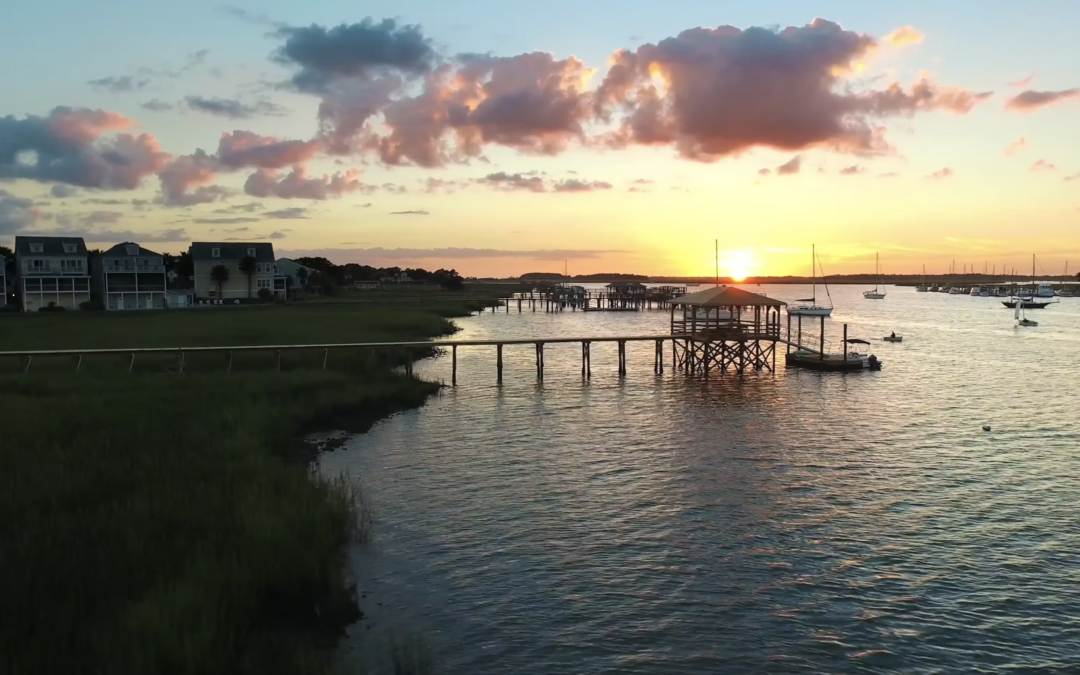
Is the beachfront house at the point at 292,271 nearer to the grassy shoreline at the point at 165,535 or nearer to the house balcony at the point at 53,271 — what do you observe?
the house balcony at the point at 53,271

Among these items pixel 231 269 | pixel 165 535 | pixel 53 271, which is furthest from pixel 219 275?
pixel 165 535

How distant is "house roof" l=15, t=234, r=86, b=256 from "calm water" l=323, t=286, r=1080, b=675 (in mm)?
69167

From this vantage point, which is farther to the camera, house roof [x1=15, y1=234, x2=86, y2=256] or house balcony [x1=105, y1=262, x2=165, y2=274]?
house balcony [x1=105, y1=262, x2=165, y2=274]

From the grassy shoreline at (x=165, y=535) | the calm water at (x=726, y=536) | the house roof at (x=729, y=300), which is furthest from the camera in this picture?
the house roof at (x=729, y=300)

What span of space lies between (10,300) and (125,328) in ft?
152

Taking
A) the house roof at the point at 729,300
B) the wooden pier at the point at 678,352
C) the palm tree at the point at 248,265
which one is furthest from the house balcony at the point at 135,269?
the house roof at the point at 729,300

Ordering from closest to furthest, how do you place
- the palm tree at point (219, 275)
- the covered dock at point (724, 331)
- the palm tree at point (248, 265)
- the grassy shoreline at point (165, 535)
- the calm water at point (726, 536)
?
the grassy shoreline at point (165, 535) < the calm water at point (726, 536) < the covered dock at point (724, 331) < the palm tree at point (219, 275) < the palm tree at point (248, 265)

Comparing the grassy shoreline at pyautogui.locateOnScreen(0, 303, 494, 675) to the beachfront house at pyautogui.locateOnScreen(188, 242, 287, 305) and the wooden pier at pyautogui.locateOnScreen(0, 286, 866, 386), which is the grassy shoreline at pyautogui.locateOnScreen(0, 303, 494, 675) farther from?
the beachfront house at pyautogui.locateOnScreen(188, 242, 287, 305)

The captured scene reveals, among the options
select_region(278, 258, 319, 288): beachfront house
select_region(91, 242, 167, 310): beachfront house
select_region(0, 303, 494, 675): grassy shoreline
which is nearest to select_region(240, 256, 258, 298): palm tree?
select_region(91, 242, 167, 310): beachfront house

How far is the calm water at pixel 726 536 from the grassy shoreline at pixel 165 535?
1577 millimetres

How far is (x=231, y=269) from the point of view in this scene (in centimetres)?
9975

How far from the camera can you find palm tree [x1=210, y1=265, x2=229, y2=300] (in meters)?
97.3

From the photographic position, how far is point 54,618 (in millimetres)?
9461

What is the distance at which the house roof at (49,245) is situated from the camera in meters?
81.4
